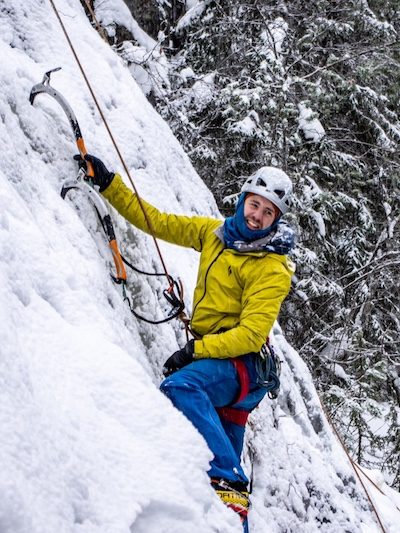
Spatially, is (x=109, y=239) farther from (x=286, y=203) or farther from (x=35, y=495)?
(x=35, y=495)

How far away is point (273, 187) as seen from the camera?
145 inches

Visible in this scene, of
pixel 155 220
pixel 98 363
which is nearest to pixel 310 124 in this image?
pixel 155 220

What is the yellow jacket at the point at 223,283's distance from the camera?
3.28 metres

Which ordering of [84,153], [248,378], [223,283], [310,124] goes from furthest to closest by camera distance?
[310,124], [84,153], [223,283], [248,378]

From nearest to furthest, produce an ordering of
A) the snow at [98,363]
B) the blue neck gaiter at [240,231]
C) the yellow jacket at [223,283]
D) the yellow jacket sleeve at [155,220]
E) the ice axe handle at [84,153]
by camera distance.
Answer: the snow at [98,363], the yellow jacket at [223,283], the blue neck gaiter at [240,231], the ice axe handle at [84,153], the yellow jacket sleeve at [155,220]

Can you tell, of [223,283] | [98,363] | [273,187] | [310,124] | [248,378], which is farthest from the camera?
[310,124]

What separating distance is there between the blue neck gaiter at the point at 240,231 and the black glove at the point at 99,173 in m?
0.82

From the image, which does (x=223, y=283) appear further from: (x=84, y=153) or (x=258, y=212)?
(x=84, y=153)

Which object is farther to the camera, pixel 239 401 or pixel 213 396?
pixel 239 401

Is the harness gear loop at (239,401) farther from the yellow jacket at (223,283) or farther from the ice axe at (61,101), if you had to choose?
the ice axe at (61,101)

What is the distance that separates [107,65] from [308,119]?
6.17 metres

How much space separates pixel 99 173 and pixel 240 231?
98cm

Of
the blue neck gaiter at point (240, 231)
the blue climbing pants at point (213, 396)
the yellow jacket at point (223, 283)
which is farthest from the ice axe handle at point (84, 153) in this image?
the blue climbing pants at point (213, 396)

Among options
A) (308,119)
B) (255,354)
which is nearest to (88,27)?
(255,354)
